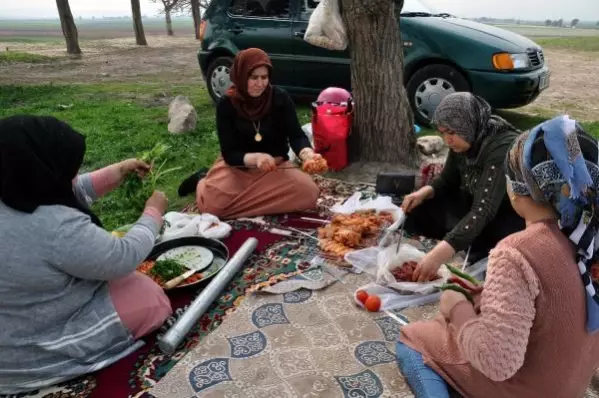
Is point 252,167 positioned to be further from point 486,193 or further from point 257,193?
point 486,193

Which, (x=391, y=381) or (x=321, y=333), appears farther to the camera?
(x=321, y=333)

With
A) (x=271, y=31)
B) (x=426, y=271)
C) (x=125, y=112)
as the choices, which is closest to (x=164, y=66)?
(x=125, y=112)

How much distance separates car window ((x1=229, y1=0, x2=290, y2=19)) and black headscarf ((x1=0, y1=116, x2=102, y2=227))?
212 inches

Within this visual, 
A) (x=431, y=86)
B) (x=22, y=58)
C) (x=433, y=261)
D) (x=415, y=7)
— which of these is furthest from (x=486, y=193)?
(x=22, y=58)

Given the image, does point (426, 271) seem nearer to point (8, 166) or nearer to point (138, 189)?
point (138, 189)

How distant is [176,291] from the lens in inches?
113

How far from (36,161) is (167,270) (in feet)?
4.00

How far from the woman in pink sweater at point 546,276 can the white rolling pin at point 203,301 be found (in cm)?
142

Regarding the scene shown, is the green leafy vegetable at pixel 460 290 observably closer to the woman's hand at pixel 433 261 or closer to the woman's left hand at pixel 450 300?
the woman's left hand at pixel 450 300

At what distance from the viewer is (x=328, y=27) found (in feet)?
14.9

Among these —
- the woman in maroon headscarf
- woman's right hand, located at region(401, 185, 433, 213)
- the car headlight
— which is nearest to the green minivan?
the car headlight

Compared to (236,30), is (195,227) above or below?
below

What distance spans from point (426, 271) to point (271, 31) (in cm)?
516

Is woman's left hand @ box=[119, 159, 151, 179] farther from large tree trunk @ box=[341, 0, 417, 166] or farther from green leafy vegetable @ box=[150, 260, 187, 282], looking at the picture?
large tree trunk @ box=[341, 0, 417, 166]
